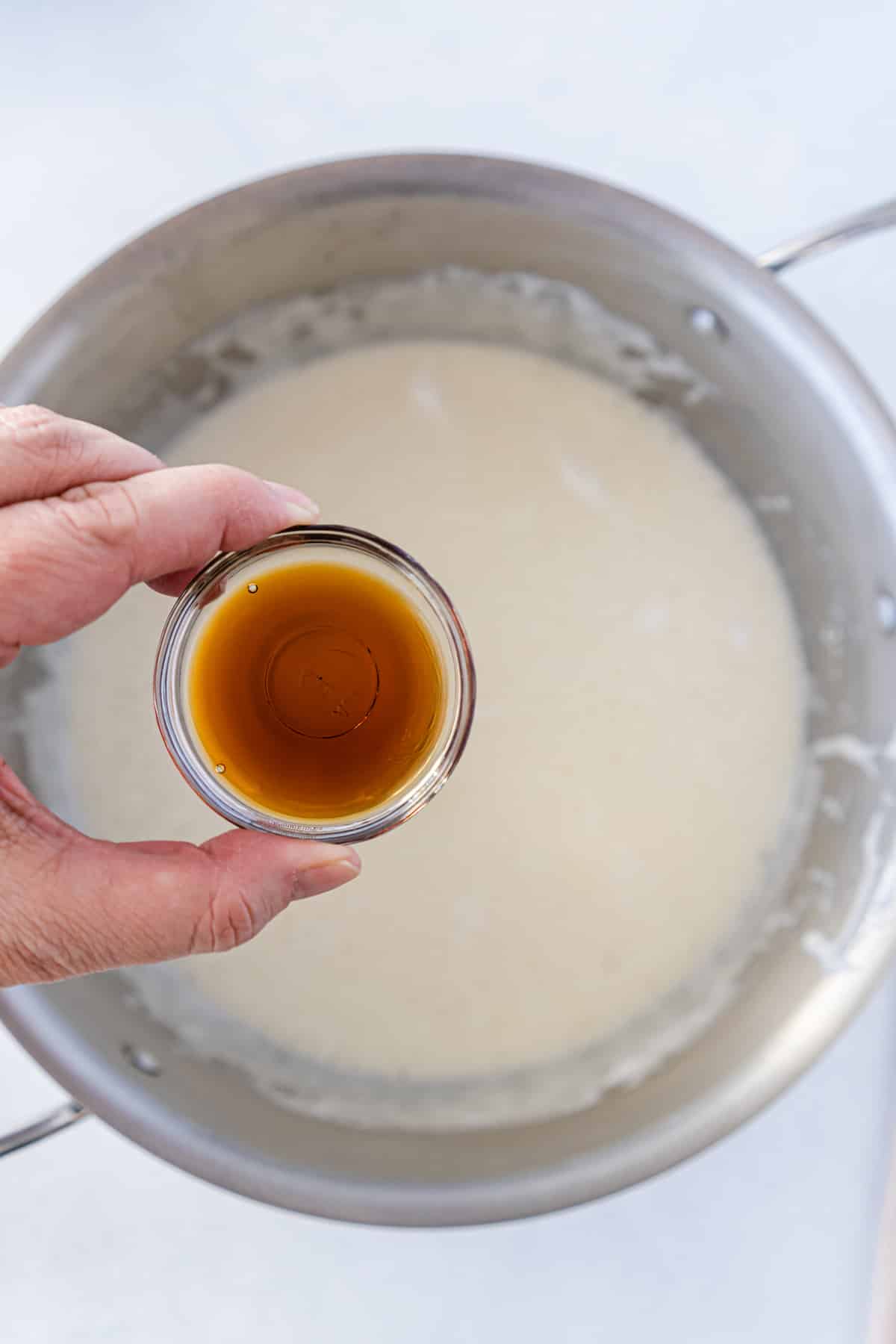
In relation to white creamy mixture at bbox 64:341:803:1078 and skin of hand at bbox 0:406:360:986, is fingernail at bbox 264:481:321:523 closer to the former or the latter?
skin of hand at bbox 0:406:360:986

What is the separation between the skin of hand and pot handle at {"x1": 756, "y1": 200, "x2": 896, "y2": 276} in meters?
0.35

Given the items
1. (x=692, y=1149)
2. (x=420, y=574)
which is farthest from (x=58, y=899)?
(x=692, y=1149)

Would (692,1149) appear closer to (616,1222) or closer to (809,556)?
(616,1222)

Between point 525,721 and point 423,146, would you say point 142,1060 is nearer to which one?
point 525,721

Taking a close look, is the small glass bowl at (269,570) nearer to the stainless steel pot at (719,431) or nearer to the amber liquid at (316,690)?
the amber liquid at (316,690)

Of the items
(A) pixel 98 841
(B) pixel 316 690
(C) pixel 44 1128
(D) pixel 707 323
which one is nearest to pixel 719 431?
(D) pixel 707 323

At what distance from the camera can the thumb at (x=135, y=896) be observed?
1.76ft

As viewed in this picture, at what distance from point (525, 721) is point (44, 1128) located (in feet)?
1.26

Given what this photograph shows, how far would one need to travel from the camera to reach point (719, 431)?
74 centimetres

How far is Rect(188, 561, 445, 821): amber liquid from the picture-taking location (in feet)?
1.95

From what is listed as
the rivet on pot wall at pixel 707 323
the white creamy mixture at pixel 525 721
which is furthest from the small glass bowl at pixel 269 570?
the rivet on pot wall at pixel 707 323

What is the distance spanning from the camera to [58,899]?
1.77 ft

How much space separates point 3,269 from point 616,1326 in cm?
86

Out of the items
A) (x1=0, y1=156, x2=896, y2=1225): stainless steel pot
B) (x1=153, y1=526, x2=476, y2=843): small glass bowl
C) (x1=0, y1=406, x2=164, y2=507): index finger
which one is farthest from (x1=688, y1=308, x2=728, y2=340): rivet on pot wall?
(x1=0, y1=406, x2=164, y2=507): index finger
